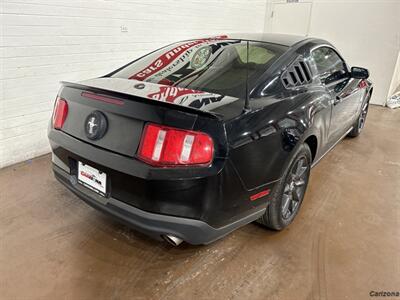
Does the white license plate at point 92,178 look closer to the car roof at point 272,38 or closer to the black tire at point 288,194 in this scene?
the black tire at point 288,194

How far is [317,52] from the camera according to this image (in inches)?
98.3

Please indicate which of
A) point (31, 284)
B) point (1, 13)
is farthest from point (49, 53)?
point (31, 284)

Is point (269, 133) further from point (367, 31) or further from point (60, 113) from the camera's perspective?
point (367, 31)

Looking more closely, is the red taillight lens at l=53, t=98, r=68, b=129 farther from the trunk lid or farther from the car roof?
the car roof

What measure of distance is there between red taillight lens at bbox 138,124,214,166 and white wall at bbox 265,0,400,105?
6372mm

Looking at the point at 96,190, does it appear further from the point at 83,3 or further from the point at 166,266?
the point at 83,3

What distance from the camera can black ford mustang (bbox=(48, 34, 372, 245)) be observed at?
139 cm

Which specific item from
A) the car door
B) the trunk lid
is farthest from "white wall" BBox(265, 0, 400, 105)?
the trunk lid

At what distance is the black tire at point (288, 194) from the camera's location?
1.92 m

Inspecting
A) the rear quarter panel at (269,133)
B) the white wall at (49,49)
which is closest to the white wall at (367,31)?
the white wall at (49,49)

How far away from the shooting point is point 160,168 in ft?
4.51

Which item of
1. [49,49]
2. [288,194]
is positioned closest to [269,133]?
[288,194]

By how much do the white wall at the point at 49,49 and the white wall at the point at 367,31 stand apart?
4.19 m

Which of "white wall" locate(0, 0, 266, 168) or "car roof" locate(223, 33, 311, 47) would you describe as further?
"white wall" locate(0, 0, 266, 168)
